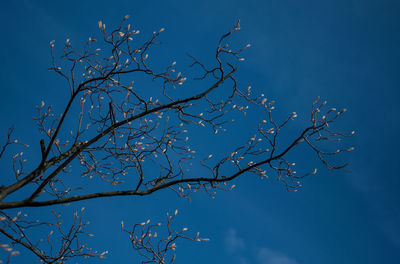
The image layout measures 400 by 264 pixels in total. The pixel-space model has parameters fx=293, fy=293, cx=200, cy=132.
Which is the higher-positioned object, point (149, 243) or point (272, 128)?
point (272, 128)

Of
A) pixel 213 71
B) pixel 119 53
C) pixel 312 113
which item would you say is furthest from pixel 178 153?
pixel 312 113

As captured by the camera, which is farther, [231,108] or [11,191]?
[231,108]

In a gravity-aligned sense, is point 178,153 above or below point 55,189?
above

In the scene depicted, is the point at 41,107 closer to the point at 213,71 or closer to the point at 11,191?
the point at 11,191

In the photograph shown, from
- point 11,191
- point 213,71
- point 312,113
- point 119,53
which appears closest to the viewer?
point 11,191

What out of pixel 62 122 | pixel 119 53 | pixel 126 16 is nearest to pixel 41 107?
pixel 62 122

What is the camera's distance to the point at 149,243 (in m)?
3.96

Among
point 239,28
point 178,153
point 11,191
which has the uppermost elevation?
point 239,28

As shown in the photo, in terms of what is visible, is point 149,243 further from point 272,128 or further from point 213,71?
point 213,71

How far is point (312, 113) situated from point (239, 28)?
5.57ft

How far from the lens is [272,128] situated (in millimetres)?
4355

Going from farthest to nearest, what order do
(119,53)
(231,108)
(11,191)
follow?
(231,108) < (119,53) < (11,191)

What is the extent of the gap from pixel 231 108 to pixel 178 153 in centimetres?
115

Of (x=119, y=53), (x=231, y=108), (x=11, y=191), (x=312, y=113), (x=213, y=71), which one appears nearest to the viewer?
(x=11, y=191)
